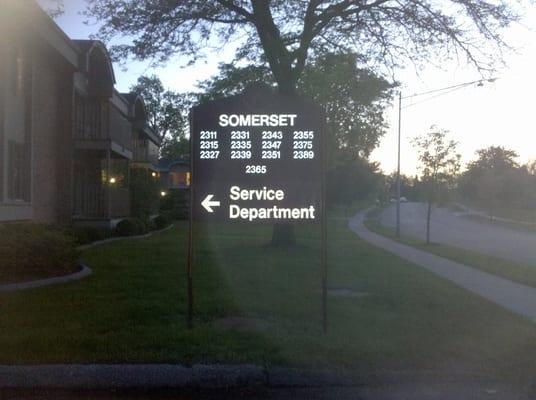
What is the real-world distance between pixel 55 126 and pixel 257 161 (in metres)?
18.5

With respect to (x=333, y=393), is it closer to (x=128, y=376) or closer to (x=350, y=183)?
(x=128, y=376)

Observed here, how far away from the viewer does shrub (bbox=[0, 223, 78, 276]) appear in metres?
13.9

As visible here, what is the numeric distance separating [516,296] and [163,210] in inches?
1681

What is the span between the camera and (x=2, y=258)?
45.1ft

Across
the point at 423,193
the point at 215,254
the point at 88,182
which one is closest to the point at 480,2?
the point at 215,254

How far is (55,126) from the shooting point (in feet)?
89.2

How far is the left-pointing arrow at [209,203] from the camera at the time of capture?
10242 mm

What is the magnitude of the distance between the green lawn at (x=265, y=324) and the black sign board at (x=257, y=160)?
1.56 m

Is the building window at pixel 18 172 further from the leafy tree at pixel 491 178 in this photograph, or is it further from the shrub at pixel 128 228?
the leafy tree at pixel 491 178

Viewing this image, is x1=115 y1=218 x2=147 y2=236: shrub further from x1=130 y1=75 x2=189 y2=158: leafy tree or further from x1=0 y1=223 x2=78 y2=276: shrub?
x1=130 y1=75 x2=189 y2=158: leafy tree

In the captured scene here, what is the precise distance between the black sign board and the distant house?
980 centimetres

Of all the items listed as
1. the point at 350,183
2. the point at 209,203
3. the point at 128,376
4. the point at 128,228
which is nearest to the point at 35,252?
the point at 209,203

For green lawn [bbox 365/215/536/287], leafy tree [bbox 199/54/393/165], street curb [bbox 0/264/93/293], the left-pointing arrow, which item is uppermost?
leafy tree [bbox 199/54/393/165]

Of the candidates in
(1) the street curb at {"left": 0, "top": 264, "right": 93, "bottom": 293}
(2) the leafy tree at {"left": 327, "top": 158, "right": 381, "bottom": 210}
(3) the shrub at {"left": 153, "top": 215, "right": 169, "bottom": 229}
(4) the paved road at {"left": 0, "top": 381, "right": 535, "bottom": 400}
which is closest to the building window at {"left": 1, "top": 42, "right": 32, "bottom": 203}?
(1) the street curb at {"left": 0, "top": 264, "right": 93, "bottom": 293}
